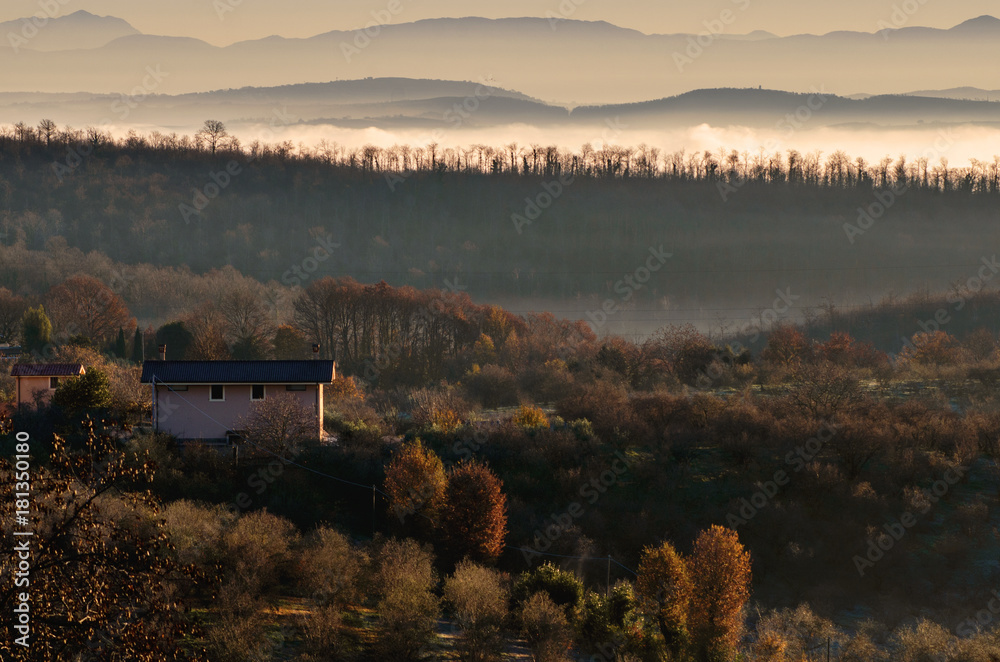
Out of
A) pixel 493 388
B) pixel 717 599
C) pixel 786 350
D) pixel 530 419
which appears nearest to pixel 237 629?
pixel 717 599

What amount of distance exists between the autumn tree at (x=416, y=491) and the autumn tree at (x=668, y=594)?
31.7 ft

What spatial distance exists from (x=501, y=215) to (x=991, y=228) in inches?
3262

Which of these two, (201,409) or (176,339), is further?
(176,339)

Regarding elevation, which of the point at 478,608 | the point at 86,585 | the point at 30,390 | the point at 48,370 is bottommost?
the point at 478,608

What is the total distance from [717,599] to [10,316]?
73.8 m

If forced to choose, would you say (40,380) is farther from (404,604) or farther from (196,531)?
(404,604)

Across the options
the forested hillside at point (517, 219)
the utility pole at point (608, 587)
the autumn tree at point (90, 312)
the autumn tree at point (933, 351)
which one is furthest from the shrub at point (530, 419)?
the forested hillside at point (517, 219)

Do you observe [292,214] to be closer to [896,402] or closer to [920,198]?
[920,198]

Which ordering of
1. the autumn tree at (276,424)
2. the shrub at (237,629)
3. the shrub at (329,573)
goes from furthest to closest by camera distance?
Result: the autumn tree at (276,424) → the shrub at (329,573) → the shrub at (237,629)

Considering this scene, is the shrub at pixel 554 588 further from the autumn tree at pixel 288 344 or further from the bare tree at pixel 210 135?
the bare tree at pixel 210 135

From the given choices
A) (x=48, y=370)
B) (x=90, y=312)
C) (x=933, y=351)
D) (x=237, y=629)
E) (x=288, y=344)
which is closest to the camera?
(x=237, y=629)

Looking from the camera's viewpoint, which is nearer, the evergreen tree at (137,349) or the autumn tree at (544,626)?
the autumn tree at (544,626)

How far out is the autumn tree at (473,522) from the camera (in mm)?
40469

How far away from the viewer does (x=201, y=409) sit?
45688 mm
